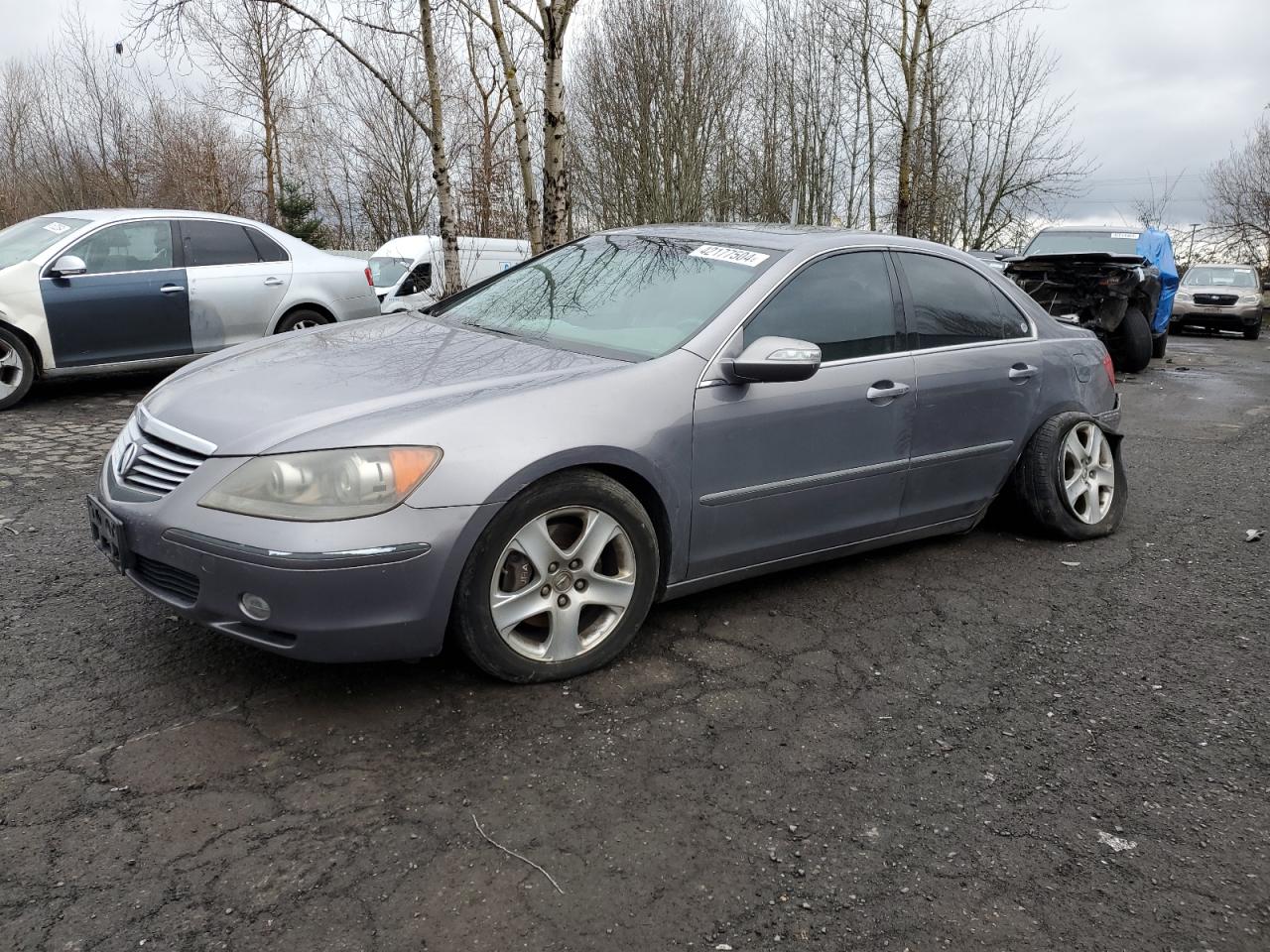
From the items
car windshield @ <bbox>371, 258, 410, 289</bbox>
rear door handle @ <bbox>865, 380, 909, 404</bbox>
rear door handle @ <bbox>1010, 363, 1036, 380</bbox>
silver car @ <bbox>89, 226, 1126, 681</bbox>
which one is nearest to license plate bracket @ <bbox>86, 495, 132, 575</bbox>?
silver car @ <bbox>89, 226, 1126, 681</bbox>

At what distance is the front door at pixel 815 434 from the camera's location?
3.47 metres

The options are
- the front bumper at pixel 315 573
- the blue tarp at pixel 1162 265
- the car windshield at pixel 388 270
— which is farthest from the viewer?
the car windshield at pixel 388 270

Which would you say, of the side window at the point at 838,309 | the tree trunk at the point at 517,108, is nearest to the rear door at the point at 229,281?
the tree trunk at the point at 517,108

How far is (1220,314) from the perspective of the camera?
20.4 m

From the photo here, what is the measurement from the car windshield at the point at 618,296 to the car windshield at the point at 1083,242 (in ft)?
35.6

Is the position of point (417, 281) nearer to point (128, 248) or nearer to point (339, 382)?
point (128, 248)

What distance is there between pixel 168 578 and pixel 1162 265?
47.1 ft

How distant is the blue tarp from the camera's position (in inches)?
529

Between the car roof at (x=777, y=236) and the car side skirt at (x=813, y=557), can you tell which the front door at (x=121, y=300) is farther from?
the car side skirt at (x=813, y=557)

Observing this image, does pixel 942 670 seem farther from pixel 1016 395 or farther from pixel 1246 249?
pixel 1246 249

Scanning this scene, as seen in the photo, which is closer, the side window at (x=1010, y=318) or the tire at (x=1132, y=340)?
the side window at (x=1010, y=318)

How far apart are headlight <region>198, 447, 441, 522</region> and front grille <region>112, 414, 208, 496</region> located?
0.63 ft

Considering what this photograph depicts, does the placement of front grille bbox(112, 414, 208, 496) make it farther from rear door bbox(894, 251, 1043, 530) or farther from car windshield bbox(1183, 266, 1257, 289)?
car windshield bbox(1183, 266, 1257, 289)

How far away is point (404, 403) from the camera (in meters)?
2.96
